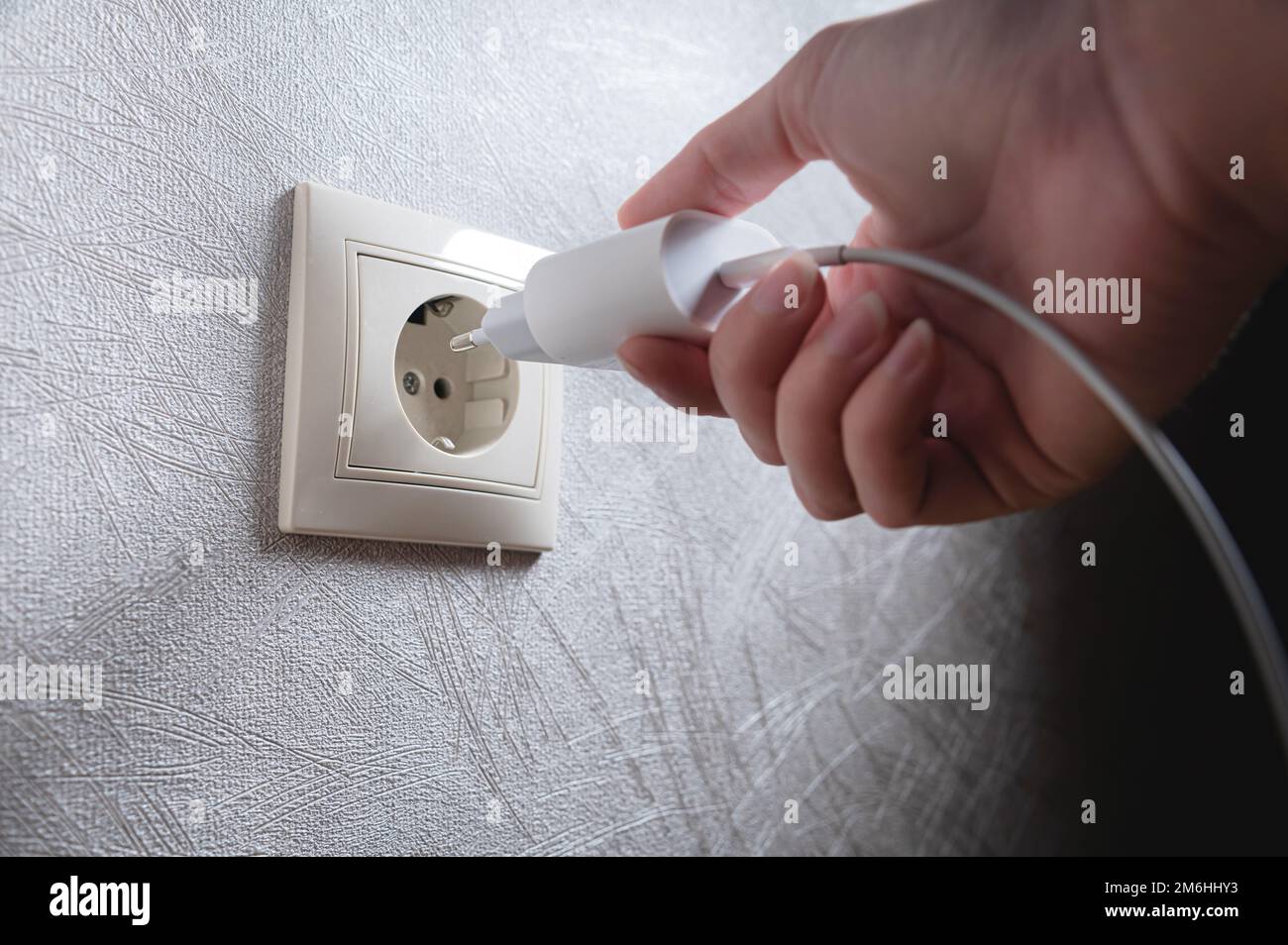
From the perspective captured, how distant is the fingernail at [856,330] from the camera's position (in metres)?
0.31

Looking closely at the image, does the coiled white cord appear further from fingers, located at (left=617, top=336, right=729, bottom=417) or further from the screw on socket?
the screw on socket

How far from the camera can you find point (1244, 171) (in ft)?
1.01

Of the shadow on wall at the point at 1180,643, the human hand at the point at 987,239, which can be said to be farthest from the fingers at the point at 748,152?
the shadow on wall at the point at 1180,643

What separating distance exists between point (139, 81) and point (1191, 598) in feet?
3.51

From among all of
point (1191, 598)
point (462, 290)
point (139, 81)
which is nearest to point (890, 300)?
point (462, 290)

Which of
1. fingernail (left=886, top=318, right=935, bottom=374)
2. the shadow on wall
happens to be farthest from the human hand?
the shadow on wall

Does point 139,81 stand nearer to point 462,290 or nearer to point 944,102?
point 462,290

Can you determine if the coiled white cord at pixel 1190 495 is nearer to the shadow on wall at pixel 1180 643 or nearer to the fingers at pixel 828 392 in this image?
the fingers at pixel 828 392

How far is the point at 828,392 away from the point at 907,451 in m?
0.04

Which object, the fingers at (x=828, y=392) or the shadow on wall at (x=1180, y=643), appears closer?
the fingers at (x=828, y=392)

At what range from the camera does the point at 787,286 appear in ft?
0.98

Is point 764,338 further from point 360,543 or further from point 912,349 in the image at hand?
point 360,543
